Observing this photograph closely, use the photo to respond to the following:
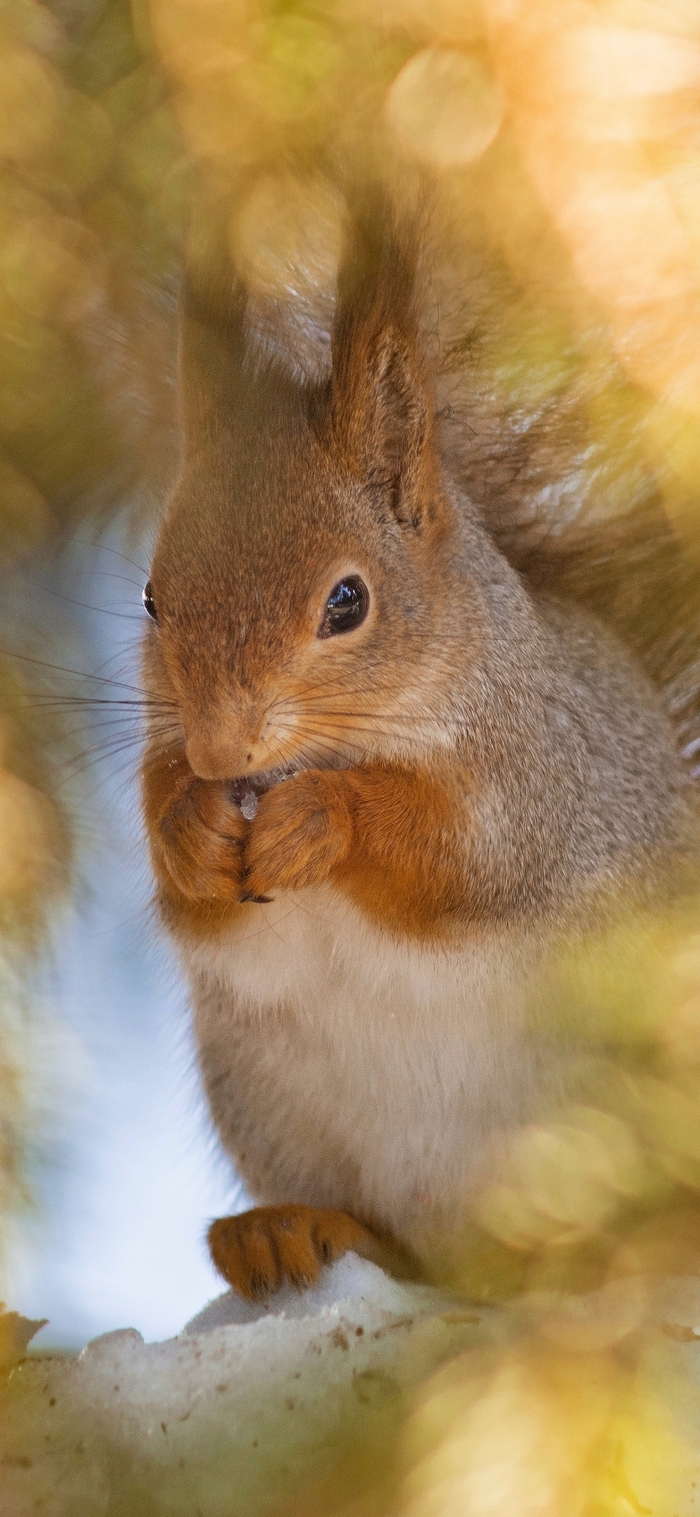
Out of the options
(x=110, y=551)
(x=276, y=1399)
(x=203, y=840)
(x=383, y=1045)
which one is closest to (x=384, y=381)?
(x=110, y=551)

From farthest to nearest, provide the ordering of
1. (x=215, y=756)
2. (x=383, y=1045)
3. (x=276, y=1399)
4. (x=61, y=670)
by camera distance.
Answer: (x=383, y=1045)
(x=61, y=670)
(x=215, y=756)
(x=276, y=1399)

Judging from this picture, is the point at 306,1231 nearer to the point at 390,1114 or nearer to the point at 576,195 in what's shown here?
the point at 390,1114

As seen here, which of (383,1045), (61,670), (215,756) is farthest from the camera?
(383,1045)

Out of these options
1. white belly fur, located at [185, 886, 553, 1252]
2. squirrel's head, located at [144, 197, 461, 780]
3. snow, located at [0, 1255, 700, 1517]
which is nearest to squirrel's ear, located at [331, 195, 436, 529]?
squirrel's head, located at [144, 197, 461, 780]

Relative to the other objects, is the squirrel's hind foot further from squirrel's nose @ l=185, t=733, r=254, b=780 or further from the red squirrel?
squirrel's nose @ l=185, t=733, r=254, b=780

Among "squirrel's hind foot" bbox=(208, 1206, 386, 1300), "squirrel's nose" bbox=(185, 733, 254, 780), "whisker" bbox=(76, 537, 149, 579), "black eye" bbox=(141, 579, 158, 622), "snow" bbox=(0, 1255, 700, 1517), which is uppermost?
"whisker" bbox=(76, 537, 149, 579)

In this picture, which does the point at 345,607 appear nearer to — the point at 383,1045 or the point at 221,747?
the point at 221,747

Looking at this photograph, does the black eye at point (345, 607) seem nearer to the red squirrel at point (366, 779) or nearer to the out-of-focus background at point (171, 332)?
the red squirrel at point (366, 779)

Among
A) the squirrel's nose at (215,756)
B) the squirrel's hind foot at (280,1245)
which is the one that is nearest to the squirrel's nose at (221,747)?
the squirrel's nose at (215,756)
